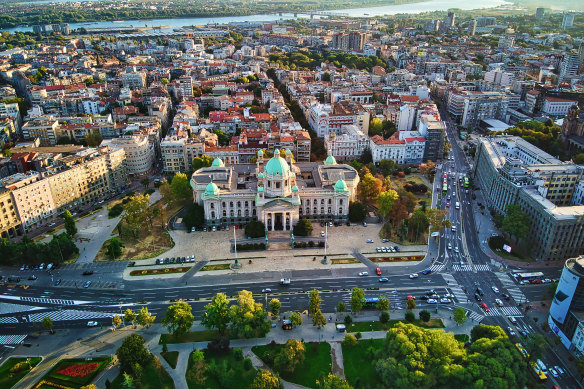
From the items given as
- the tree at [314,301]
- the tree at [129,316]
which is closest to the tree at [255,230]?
the tree at [314,301]

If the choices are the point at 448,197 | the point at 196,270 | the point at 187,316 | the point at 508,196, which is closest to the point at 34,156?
the point at 196,270

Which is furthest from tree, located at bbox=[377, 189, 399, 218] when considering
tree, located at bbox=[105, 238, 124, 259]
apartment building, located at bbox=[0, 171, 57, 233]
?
apartment building, located at bbox=[0, 171, 57, 233]

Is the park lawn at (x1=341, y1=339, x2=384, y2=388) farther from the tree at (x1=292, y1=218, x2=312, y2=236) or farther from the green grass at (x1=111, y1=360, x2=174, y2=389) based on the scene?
the tree at (x1=292, y1=218, x2=312, y2=236)

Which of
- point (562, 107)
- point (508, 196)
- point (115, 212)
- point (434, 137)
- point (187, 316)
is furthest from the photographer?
point (562, 107)

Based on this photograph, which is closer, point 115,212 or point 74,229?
point 74,229

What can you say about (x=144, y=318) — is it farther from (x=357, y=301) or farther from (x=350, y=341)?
(x=357, y=301)

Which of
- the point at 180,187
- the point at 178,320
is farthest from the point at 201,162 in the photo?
the point at 178,320

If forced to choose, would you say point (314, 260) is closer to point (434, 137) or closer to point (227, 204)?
point (227, 204)
